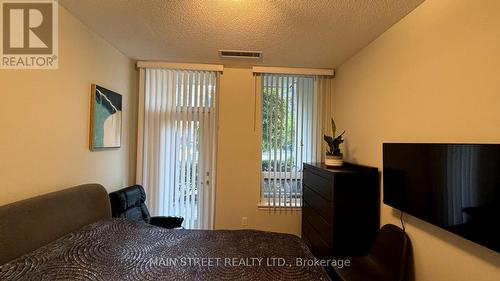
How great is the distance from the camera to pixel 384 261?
1.86m

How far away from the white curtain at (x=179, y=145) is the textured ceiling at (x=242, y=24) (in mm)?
480

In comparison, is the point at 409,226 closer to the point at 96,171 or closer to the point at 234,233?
the point at 234,233

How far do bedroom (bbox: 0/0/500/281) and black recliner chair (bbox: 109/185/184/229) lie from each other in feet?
0.88

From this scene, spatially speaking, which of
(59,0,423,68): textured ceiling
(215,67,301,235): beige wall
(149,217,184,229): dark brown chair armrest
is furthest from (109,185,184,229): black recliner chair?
(59,0,423,68): textured ceiling

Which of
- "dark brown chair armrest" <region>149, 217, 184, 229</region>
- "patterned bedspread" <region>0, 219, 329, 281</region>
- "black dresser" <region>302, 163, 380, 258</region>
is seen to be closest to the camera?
"patterned bedspread" <region>0, 219, 329, 281</region>

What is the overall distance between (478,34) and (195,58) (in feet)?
8.73

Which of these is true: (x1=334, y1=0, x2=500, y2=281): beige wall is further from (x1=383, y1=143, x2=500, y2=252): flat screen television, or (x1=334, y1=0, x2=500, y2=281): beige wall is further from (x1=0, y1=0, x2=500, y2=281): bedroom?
(x1=383, y1=143, x2=500, y2=252): flat screen television

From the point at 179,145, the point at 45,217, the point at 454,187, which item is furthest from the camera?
the point at 179,145

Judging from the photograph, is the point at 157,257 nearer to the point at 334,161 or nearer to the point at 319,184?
the point at 319,184

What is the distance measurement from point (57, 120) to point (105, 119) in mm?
595

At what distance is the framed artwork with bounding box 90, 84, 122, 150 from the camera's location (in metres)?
2.24

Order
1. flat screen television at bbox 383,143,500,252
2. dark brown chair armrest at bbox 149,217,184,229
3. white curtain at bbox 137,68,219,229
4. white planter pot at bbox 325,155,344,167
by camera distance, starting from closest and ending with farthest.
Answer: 1. flat screen television at bbox 383,143,500,252
2. white planter pot at bbox 325,155,344,167
3. dark brown chair armrest at bbox 149,217,184,229
4. white curtain at bbox 137,68,219,229

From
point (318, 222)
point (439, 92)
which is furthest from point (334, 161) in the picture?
point (439, 92)

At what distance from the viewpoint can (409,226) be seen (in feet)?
5.97
